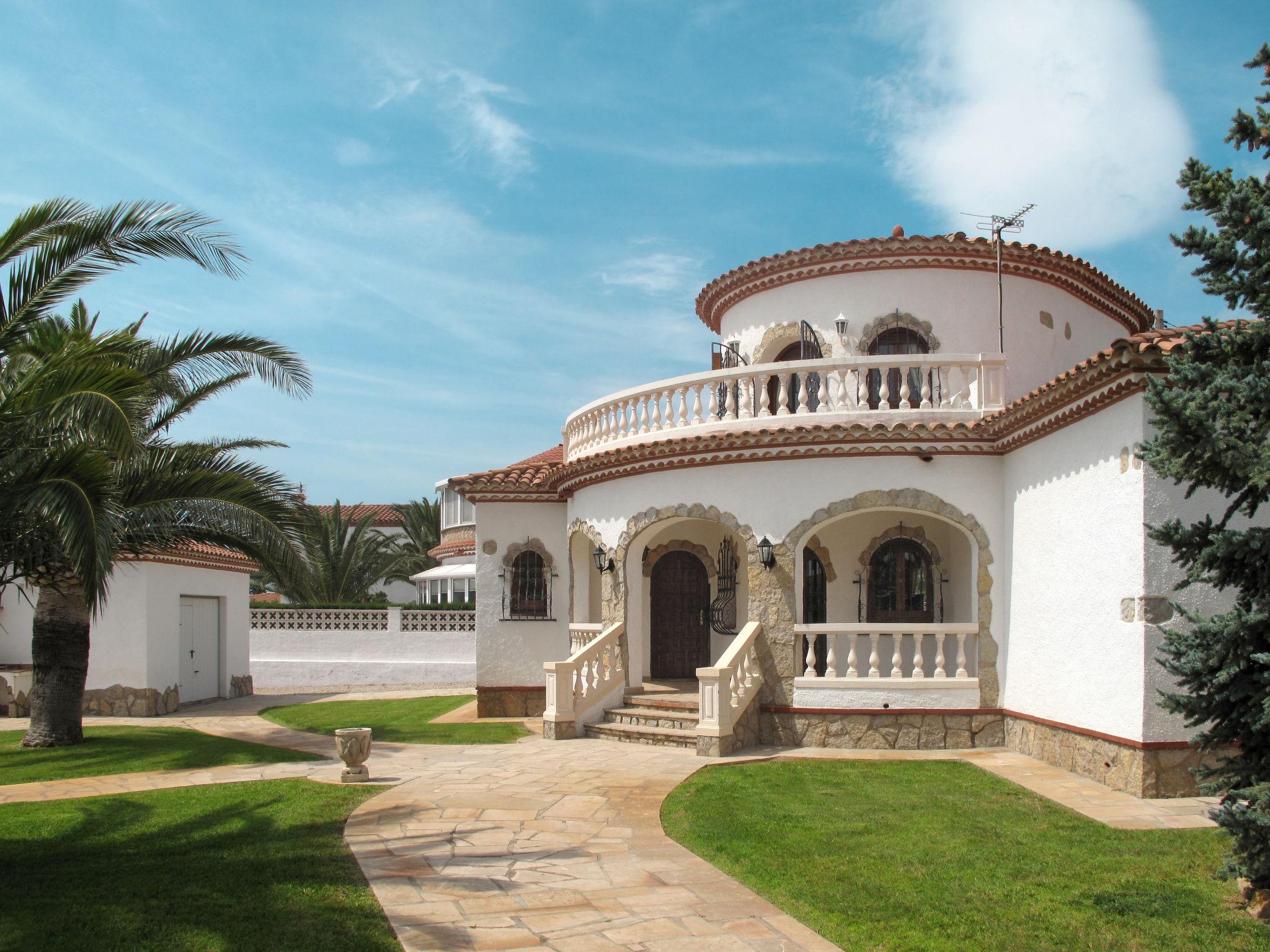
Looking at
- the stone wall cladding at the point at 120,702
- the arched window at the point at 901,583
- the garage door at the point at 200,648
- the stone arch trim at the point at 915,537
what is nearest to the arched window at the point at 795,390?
the stone arch trim at the point at 915,537

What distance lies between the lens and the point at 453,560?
4028cm

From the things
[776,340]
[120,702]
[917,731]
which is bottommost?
[120,702]

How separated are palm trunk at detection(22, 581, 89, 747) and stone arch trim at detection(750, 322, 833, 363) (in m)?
10.8

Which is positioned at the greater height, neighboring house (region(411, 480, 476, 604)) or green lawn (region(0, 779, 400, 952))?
neighboring house (region(411, 480, 476, 604))

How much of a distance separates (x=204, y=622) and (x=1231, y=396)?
22.0 metres

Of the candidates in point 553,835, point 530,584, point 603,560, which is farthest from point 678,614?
point 553,835

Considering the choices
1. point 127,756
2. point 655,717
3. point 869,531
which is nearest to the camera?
point 127,756

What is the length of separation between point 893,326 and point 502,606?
26.8 ft

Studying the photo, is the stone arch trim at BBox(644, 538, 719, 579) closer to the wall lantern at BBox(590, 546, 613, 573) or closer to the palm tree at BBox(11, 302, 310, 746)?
the wall lantern at BBox(590, 546, 613, 573)

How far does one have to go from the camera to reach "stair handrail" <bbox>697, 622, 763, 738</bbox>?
42.7 ft

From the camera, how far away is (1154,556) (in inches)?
384

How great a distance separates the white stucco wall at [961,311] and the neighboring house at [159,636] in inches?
527

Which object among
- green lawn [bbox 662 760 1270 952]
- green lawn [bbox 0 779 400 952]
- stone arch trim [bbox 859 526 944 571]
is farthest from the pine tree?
stone arch trim [bbox 859 526 944 571]

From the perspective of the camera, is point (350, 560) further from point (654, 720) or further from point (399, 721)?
point (654, 720)
